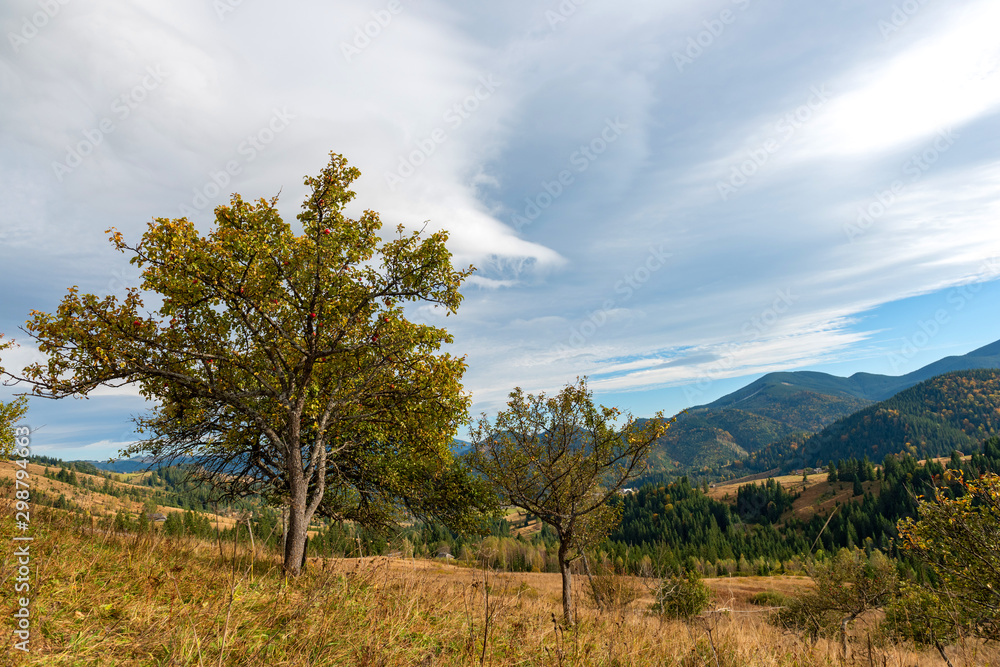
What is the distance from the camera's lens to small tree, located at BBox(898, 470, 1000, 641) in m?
14.4

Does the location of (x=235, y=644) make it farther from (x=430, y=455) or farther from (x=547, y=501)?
(x=547, y=501)

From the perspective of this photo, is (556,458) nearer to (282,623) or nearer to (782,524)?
(282,623)

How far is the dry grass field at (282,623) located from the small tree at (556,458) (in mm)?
8755

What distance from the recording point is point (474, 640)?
16.7ft

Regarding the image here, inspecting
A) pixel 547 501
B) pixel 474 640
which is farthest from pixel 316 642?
pixel 547 501

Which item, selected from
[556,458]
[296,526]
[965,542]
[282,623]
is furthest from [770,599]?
[282,623]

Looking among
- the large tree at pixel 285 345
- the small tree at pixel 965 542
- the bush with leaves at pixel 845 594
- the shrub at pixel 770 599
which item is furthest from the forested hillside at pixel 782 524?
the large tree at pixel 285 345

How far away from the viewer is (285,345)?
11125 mm

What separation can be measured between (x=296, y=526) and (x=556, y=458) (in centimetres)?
1047

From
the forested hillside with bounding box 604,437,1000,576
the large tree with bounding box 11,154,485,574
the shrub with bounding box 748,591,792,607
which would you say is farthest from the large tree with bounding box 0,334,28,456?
the forested hillside with bounding box 604,437,1000,576

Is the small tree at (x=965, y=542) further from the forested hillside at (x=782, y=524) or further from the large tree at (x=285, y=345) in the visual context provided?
the forested hillside at (x=782, y=524)

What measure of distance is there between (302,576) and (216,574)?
5.20ft

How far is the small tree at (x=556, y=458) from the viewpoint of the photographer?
16.9 m

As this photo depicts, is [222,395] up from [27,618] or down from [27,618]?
up
